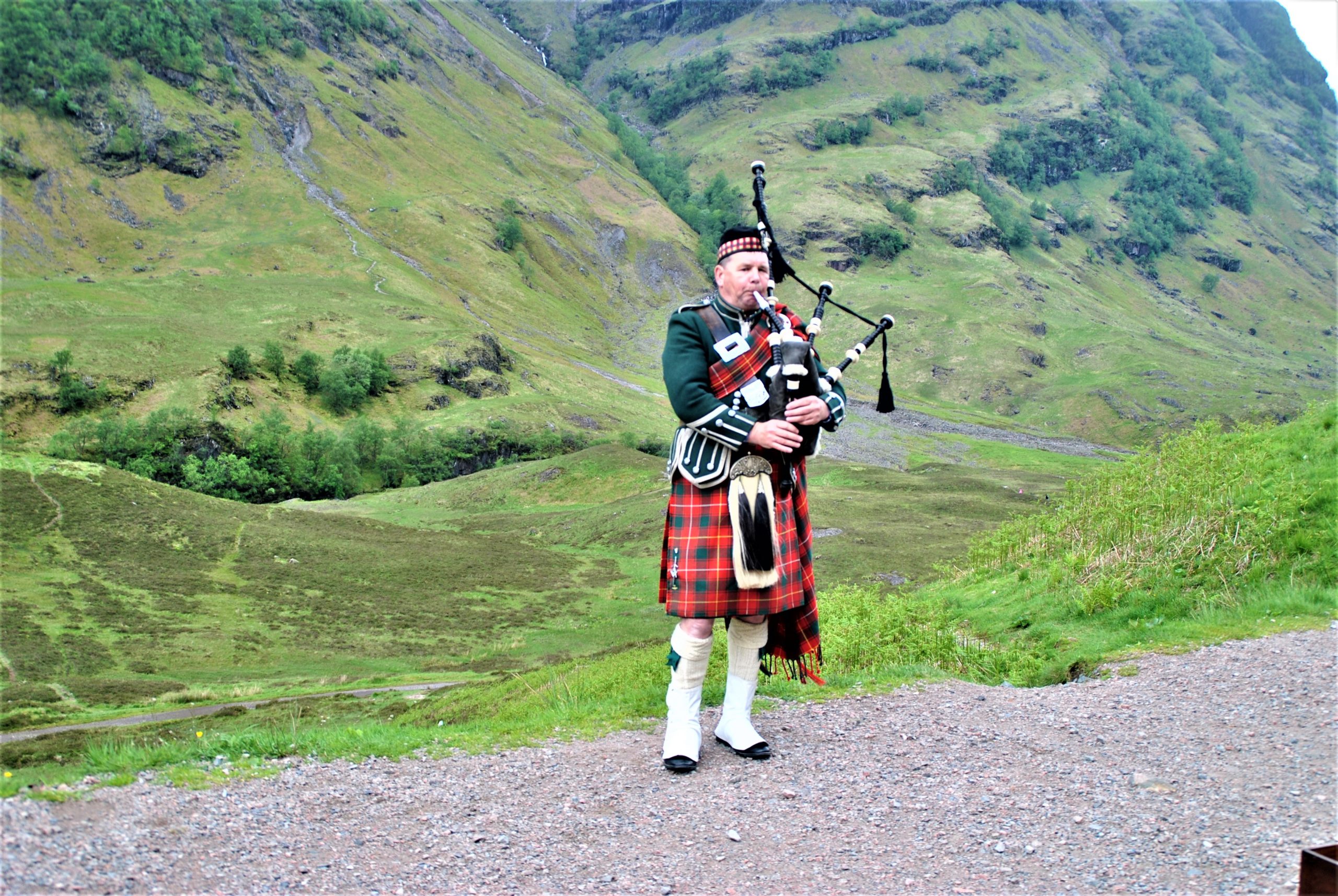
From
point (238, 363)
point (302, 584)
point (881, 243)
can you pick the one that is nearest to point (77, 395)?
point (238, 363)

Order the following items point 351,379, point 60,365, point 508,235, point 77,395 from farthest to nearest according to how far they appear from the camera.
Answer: point 508,235 → point 351,379 → point 60,365 → point 77,395

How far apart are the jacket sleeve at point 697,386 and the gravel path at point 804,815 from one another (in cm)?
243

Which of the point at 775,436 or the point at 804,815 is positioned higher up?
the point at 775,436

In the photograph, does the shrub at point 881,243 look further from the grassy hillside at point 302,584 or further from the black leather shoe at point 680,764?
the black leather shoe at point 680,764

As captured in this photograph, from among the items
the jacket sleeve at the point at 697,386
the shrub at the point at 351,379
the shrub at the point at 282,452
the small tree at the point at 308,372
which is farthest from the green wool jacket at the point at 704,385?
the small tree at the point at 308,372

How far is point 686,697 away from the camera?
665 centimetres

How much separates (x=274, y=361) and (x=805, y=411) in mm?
92134

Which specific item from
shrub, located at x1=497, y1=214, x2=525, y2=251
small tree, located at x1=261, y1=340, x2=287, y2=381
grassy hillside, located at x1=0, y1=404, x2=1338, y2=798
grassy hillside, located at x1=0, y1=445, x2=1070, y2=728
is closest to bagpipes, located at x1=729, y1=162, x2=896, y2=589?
grassy hillside, located at x1=0, y1=404, x2=1338, y2=798

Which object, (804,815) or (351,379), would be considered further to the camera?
(351,379)

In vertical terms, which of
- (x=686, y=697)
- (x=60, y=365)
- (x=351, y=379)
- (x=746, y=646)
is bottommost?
(x=60, y=365)

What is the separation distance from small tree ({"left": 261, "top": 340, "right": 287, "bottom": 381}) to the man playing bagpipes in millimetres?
91168

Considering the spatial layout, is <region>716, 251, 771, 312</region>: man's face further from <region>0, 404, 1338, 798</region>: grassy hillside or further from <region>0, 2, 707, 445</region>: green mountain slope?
<region>0, 2, 707, 445</region>: green mountain slope

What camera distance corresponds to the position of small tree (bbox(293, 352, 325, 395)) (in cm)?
9156

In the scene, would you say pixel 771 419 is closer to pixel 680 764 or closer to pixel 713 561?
pixel 713 561
